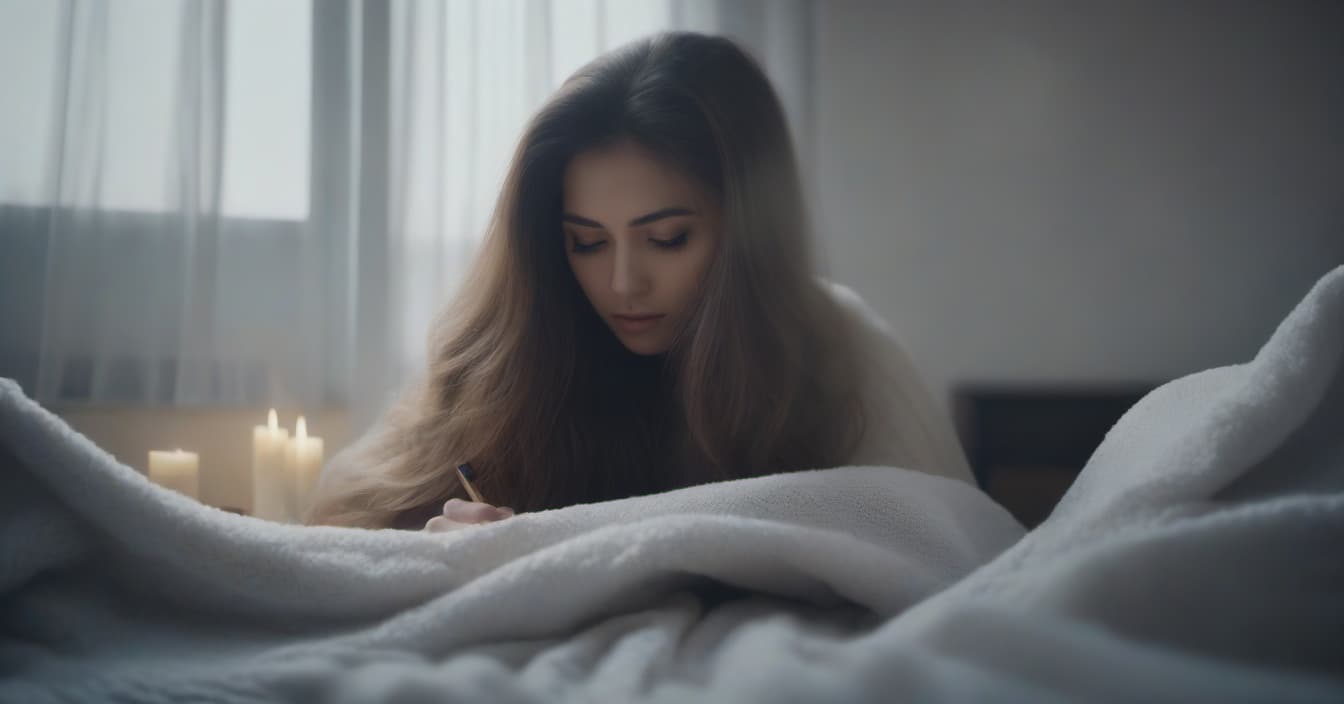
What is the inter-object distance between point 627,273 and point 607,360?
181 millimetres

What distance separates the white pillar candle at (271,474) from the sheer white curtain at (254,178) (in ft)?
1.61

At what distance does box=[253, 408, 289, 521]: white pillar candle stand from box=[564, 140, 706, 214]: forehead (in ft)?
2.78

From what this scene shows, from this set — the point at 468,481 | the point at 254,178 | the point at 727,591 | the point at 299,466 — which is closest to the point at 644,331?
the point at 468,481

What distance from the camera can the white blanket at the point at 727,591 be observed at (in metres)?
0.30

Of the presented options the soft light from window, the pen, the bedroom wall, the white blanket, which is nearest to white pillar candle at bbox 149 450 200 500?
the soft light from window

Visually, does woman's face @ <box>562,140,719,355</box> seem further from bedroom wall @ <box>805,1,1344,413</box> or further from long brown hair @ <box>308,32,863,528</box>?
bedroom wall @ <box>805,1,1344,413</box>

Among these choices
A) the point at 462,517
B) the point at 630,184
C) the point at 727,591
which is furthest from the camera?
the point at 630,184

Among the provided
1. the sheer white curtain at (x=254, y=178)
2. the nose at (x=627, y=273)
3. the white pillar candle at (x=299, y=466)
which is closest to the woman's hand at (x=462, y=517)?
the nose at (x=627, y=273)

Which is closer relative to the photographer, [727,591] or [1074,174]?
[727,591]

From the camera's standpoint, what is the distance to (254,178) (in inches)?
77.9

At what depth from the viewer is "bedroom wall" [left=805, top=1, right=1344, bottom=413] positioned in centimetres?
239

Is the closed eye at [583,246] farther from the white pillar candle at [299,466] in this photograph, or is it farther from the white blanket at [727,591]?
the white pillar candle at [299,466]

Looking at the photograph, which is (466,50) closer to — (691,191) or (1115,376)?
(691,191)

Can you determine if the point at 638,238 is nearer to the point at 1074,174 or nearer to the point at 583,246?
the point at 583,246
